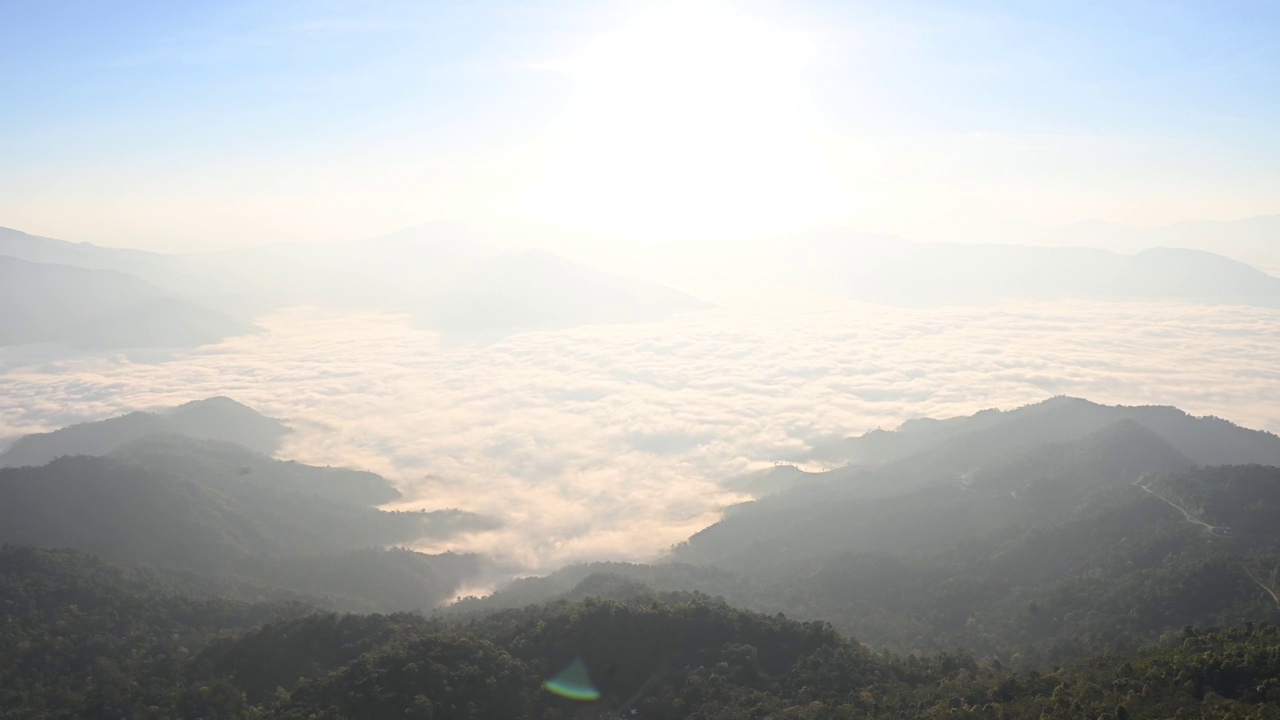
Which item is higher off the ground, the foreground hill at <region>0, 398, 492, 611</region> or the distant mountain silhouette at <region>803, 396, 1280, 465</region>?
the distant mountain silhouette at <region>803, 396, 1280, 465</region>

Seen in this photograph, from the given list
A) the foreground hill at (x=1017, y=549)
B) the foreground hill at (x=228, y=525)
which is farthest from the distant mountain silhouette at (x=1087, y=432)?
the foreground hill at (x=228, y=525)

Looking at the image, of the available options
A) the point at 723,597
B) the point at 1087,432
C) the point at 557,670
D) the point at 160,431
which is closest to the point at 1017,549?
the point at 723,597

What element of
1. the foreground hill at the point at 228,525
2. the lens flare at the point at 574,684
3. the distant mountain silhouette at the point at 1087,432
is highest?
the distant mountain silhouette at the point at 1087,432

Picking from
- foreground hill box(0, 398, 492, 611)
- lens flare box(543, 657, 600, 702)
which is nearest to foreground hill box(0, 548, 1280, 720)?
lens flare box(543, 657, 600, 702)

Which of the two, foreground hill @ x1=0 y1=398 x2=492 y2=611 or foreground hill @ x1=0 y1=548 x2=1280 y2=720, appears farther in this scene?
foreground hill @ x1=0 y1=398 x2=492 y2=611

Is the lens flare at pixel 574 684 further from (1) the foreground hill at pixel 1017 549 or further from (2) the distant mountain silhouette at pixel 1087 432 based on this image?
(2) the distant mountain silhouette at pixel 1087 432

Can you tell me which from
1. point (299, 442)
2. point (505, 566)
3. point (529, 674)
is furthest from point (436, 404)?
point (529, 674)

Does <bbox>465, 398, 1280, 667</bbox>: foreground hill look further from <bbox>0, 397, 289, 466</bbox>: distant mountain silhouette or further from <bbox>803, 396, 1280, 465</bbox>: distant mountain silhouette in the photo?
<bbox>0, 397, 289, 466</bbox>: distant mountain silhouette
